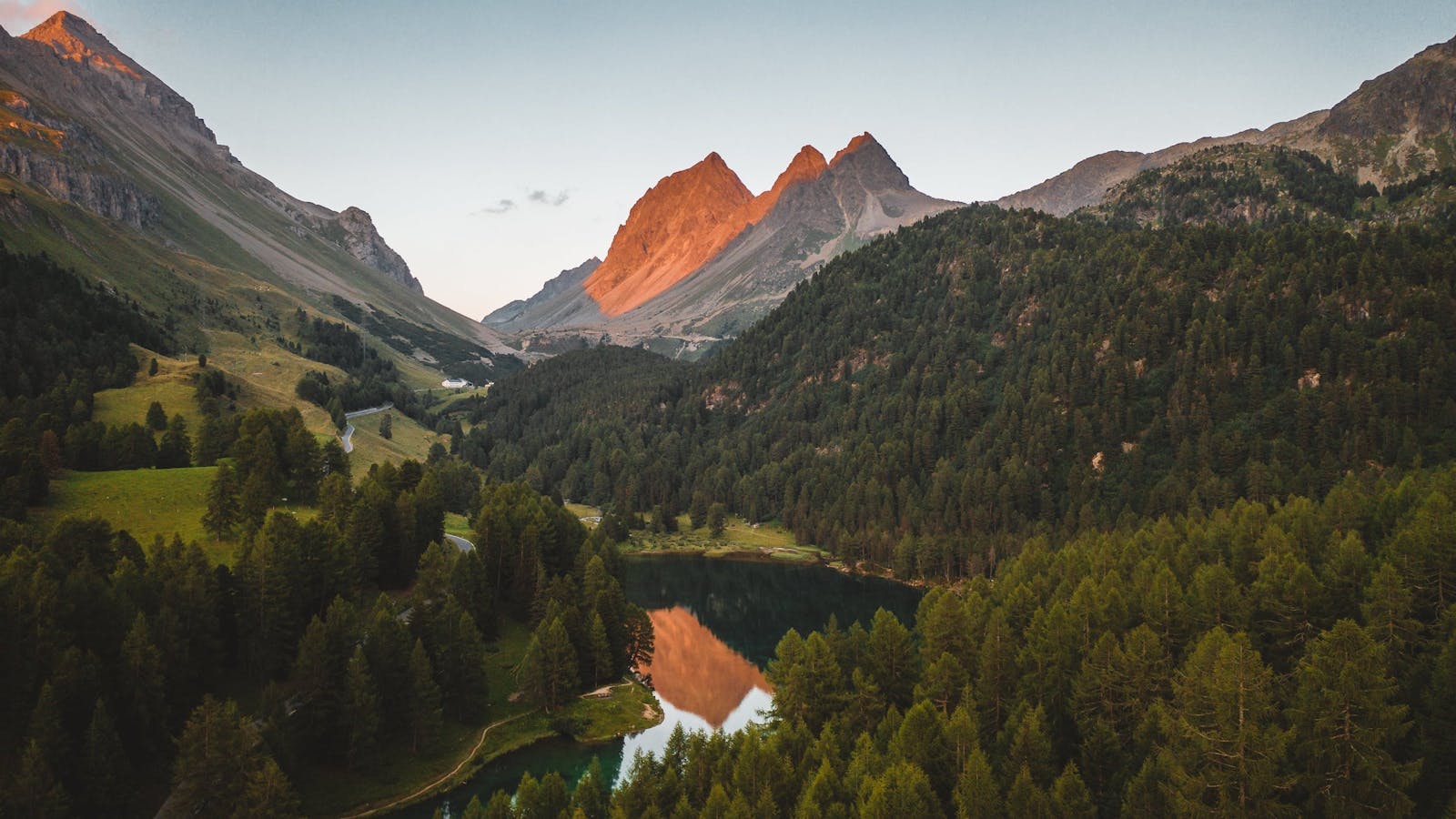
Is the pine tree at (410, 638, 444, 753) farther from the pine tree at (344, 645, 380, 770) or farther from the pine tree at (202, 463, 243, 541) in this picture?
the pine tree at (202, 463, 243, 541)

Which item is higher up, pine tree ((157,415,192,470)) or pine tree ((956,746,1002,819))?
pine tree ((157,415,192,470))

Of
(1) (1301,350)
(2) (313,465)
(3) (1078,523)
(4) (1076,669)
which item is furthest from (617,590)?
(1) (1301,350)

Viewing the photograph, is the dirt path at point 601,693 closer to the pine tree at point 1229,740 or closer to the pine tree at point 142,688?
the pine tree at point 142,688

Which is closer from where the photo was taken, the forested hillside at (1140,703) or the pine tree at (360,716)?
the forested hillside at (1140,703)

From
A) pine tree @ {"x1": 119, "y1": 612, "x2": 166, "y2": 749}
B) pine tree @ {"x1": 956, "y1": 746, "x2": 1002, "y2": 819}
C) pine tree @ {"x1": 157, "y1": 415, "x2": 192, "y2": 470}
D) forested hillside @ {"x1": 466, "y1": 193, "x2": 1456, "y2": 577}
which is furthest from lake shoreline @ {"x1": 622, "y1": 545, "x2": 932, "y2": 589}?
pine tree @ {"x1": 956, "y1": 746, "x2": 1002, "y2": 819}

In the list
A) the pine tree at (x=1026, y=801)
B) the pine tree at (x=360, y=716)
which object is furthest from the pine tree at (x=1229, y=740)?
the pine tree at (x=360, y=716)
